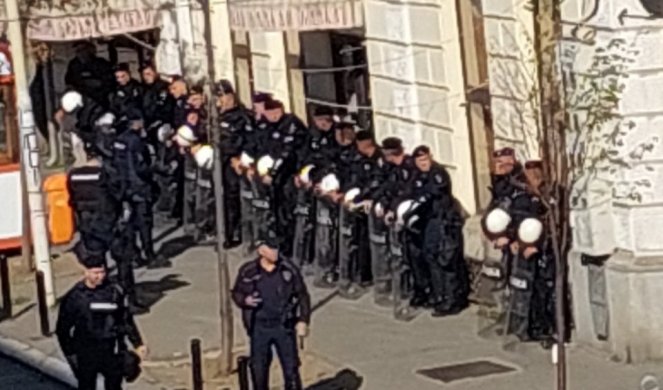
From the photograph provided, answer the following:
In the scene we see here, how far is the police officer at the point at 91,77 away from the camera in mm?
33219

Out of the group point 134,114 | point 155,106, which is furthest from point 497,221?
Result: point 155,106

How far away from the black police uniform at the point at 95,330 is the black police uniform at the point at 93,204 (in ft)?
20.2

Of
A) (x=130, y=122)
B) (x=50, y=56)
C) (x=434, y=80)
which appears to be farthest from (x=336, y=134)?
(x=50, y=56)

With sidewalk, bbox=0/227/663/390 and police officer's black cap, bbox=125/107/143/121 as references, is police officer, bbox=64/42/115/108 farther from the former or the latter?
sidewalk, bbox=0/227/663/390

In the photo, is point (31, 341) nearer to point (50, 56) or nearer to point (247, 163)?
point (247, 163)

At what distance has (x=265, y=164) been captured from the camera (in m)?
25.9

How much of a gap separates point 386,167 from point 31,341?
13.4 feet

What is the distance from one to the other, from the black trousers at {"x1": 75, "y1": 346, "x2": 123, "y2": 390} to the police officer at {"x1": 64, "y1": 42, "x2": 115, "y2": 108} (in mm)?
14301

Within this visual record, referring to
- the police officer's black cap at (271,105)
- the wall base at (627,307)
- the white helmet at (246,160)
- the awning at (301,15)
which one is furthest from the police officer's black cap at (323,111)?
the wall base at (627,307)

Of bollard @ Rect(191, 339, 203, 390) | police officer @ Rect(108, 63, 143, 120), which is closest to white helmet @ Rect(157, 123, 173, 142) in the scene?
police officer @ Rect(108, 63, 143, 120)

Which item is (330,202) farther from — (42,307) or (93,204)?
(42,307)

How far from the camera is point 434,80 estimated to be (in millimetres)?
24453

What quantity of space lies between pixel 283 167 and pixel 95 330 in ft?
25.3

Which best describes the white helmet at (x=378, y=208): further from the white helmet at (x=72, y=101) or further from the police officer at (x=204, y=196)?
the white helmet at (x=72, y=101)
